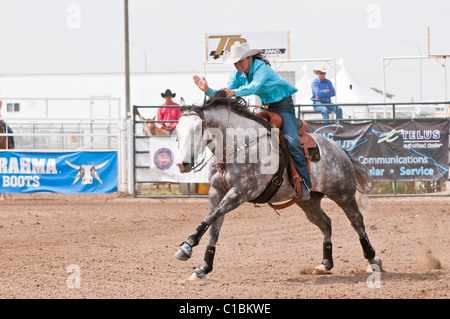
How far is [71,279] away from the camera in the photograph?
21.3 ft

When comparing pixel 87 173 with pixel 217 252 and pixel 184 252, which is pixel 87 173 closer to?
pixel 217 252

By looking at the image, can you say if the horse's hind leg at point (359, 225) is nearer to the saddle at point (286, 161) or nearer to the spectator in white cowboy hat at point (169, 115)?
the saddle at point (286, 161)

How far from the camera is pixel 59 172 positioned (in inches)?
602

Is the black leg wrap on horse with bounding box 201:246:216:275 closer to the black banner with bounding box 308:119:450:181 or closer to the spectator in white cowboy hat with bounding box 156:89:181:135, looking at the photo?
the black banner with bounding box 308:119:450:181

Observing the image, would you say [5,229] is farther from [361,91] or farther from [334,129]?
[361,91]

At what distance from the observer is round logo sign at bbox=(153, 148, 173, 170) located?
14.9 metres

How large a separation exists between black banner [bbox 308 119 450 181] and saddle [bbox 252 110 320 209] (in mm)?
7275

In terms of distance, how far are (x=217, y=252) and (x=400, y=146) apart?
22.8 ft

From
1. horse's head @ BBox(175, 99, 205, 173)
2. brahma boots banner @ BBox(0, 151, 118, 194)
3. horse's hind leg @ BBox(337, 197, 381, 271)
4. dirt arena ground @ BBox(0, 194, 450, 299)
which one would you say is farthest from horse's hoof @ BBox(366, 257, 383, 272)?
brahma boots banner @ BBox(0, 151, 118, 194)

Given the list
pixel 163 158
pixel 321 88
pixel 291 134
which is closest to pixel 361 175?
pixel 291 134

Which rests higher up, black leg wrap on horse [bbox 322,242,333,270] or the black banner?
the black banner

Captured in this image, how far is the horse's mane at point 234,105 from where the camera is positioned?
20.8 ft

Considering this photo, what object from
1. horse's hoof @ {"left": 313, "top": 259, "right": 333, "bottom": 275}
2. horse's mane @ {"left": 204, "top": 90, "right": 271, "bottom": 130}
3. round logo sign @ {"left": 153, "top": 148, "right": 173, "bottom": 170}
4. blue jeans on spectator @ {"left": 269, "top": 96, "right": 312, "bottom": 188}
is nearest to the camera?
horse's mane @ {"left": 204, "top": 90, "right": 271, "bottom": 130}
